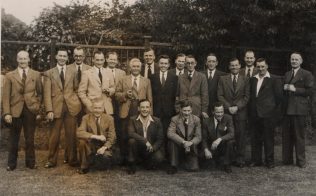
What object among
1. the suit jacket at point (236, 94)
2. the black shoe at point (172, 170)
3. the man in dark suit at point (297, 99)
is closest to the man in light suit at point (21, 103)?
the black shoe at point (172, 170)

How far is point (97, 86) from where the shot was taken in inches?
224

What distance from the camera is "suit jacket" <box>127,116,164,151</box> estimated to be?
5629 millimetres

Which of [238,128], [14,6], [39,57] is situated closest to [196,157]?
[238,128]

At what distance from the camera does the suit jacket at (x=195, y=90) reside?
19.3ft

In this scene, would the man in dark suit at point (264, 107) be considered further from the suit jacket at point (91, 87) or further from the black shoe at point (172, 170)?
the suit jacket at point (91, 87)

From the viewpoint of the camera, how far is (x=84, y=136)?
5414 millimetres

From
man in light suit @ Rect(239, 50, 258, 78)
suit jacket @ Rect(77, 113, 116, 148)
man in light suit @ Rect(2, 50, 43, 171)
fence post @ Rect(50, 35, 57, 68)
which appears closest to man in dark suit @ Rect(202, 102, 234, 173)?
man in light suit @ Rect(239, 50, 258, 78)

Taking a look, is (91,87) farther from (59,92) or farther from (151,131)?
(151,131)

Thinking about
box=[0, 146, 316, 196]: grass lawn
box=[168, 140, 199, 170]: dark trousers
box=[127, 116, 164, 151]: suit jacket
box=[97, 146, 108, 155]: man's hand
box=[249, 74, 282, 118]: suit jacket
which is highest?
box=[249, 74, 282, 118]: suit jacket

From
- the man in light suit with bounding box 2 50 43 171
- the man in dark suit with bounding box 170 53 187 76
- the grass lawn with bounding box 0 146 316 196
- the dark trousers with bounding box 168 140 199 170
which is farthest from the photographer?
the man in dark suit with bounding box 170 53 187 76

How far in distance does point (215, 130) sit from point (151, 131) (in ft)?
2.67

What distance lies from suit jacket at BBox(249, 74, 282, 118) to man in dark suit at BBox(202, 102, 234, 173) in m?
0.41

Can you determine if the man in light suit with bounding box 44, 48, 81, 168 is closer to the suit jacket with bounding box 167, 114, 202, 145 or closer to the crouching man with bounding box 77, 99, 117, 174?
the crouching man with bounding box 77, 99, 117, 174

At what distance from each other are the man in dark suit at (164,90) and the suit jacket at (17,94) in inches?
59.5
